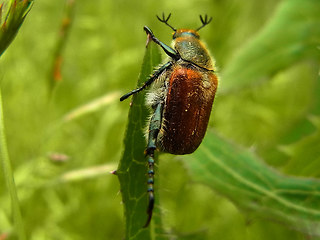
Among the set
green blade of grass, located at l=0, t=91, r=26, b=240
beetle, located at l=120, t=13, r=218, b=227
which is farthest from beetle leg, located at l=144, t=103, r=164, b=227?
green blade of grass, located at l=0, t=91, r=26, b=240

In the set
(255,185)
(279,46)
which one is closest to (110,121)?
(279,46)

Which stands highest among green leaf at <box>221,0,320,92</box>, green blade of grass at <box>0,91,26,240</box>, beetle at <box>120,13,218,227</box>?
green leaf at <box>221,0,320,92</box>

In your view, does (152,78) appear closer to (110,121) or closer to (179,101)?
(179,101)

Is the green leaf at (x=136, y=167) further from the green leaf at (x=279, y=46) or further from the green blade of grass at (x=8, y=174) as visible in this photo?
the green leaf at (x=279, y=46)

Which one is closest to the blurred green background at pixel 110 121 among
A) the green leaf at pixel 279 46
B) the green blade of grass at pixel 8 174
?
the green leaf at pixel 279 46

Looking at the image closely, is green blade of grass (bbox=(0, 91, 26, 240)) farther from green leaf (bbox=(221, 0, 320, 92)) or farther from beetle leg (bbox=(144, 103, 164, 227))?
green leaf (bbox=(221, 0, 320, 92))
